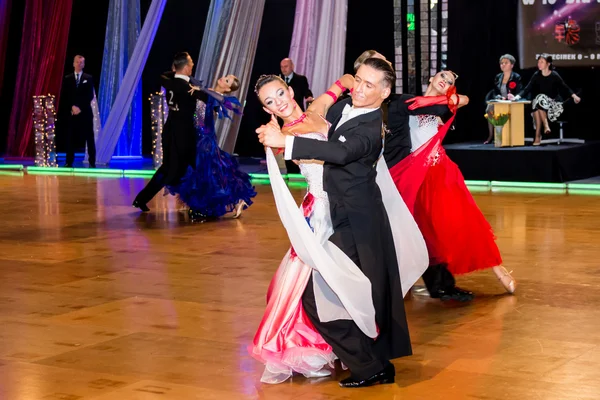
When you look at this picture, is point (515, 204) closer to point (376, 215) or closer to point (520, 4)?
point (520, 4)

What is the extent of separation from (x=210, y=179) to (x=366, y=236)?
200 inches

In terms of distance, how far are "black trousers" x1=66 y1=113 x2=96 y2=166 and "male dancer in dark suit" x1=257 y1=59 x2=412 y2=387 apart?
10.4m

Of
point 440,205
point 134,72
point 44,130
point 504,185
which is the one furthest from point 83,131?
point 440,205

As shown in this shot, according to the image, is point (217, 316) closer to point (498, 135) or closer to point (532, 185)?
point (532, 185)

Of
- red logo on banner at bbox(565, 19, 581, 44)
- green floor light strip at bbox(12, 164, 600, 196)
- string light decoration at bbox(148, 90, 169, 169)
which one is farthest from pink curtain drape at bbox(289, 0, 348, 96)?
red logo on banner at bbox(565, 19, 581, 44)

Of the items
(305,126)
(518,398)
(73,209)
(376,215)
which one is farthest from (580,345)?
(73,209)

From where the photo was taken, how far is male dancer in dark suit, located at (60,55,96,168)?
45.6 feet

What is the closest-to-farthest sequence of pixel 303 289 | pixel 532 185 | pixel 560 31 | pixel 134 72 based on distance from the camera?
pixel 303 289 → pixel 532 185 → pixel 560 31 → pixel 134 72

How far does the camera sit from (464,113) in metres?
13.2

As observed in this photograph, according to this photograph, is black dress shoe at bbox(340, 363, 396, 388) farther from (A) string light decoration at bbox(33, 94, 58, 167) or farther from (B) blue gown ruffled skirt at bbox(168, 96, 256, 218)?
(A) string light decoration at bbox(33, 94, 58, 167)

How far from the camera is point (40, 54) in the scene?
1512 cm

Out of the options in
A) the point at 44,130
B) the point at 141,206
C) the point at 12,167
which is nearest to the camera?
the point at 141,206

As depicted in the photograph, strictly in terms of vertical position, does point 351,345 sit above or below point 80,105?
below

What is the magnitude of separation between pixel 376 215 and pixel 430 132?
5.51 feet
